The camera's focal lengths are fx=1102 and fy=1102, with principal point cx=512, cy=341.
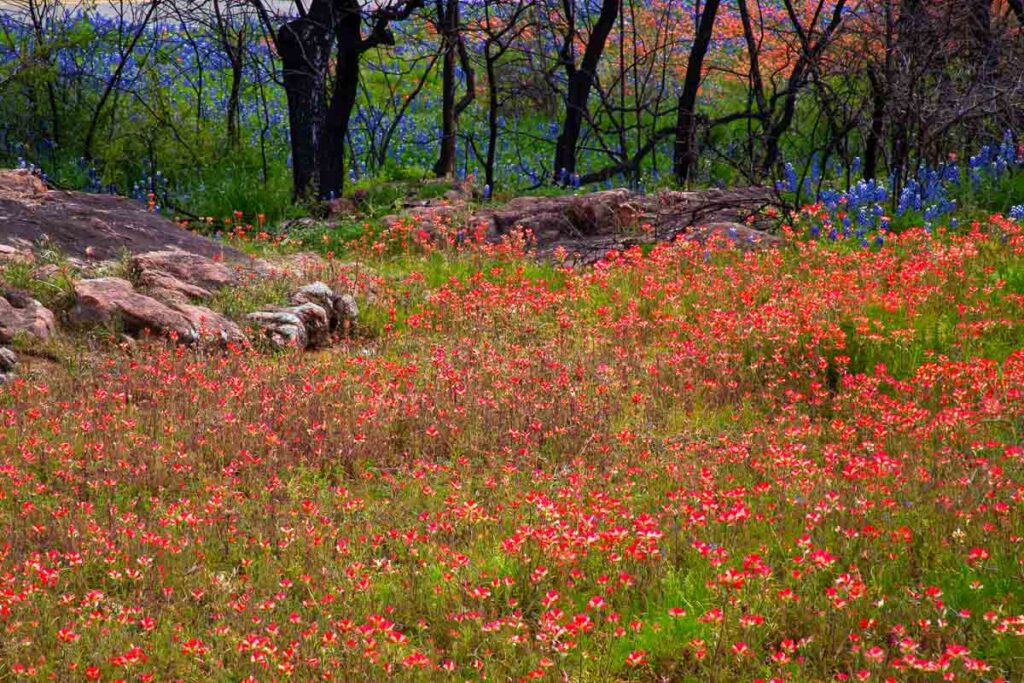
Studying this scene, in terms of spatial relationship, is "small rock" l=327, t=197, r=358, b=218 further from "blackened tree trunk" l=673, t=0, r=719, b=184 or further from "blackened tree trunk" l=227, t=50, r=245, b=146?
"blackened tree trunk" l=673, t=0, r=719, b=184

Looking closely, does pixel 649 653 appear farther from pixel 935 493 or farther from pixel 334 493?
pixel 334 493

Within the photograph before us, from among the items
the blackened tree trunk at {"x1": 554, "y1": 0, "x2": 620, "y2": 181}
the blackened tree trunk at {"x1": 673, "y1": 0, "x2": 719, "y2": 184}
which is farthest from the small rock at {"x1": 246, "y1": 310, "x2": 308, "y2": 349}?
the blackened tree trunk at {"x1": 554, "y1": 0, "x2": 620, "y2": 181}

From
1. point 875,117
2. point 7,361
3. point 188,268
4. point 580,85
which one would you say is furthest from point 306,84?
point 7,361

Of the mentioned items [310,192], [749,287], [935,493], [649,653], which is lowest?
[649,653]

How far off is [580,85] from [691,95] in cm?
167

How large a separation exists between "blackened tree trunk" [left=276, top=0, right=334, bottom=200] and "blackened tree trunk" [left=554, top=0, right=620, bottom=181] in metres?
3.17

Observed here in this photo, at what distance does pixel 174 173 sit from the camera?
1508cm

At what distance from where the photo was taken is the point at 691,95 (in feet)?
46.2

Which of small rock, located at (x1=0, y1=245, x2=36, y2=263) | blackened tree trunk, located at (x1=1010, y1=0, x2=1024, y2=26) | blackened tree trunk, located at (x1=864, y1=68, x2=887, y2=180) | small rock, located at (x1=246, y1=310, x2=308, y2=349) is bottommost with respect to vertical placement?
small rock, located at (x1=246, y1=310, x2=308, y2=349)

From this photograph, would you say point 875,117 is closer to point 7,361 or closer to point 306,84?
point 306,84

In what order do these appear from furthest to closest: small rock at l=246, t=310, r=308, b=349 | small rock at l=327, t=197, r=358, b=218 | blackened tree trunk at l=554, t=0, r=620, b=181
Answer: blackened tree trunk at l=554, t=0, r=620, b=181, small rock at l=327, t=197, r=358, b=218, small rock at l=246, t=310, r=308, b=349

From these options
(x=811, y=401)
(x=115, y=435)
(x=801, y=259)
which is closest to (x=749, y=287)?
(x=801, y=259)

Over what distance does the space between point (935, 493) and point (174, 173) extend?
12.4 meters

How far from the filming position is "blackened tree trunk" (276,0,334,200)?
1359 cm
